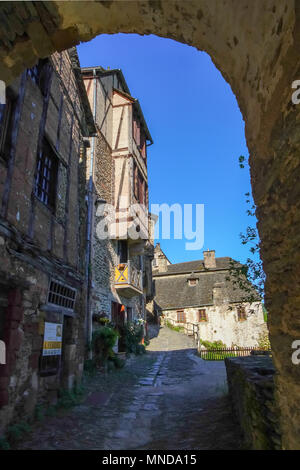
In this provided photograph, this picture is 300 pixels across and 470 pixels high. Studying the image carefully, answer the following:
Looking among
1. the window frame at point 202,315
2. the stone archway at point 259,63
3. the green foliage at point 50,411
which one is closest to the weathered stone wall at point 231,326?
the window frame at point 202,315

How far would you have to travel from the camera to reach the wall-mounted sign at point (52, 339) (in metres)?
5.56

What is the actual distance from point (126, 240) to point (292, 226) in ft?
40.7

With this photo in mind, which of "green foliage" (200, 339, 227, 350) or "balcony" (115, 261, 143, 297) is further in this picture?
"green foliage" (200, 339, 227, 350)

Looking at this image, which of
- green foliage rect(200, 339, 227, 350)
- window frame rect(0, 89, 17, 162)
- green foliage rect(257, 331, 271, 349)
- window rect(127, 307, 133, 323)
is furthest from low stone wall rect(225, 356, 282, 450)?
green foliage rect(200, 339, 227, 350)

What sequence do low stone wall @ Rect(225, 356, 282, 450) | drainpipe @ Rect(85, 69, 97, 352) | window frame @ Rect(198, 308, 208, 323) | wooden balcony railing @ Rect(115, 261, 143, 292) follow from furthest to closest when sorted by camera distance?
1. window frame @ Rect(198, 308, 208, 323)
2. wooden balcony railing @ Rect(115, 261, 143, 292)
3. drainpipe @ Rect(85, 69, 97, 352)
4. low stone wall @ Rect(225, 356, 282, 450)

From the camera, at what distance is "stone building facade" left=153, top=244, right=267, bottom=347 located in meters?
22.5

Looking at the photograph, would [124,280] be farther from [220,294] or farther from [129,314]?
[220,294]

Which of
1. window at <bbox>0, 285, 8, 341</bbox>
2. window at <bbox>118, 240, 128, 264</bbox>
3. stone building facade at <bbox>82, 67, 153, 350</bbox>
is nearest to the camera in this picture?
window at <bbox>0, 285, 8, 341</bbox>

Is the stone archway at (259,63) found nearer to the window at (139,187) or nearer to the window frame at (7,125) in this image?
the window frame at (7,125)

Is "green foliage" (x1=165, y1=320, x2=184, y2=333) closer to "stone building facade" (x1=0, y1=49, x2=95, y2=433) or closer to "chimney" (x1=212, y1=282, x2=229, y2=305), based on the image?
"chimney" (x1=212, y1=282, x2=229, y2=305)

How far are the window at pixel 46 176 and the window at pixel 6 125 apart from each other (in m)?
1.08

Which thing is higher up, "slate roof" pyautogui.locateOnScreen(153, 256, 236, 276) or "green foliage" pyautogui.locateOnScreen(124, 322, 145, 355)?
"slate roof" pyautogui.locateOnScreen(153, 256, 236, 276)

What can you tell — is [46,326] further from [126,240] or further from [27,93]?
[126,240]

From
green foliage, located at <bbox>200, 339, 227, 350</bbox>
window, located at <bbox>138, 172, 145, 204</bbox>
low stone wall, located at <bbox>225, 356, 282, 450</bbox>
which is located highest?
window, located at <bbox>138, 172, 145, 204</bbox>
